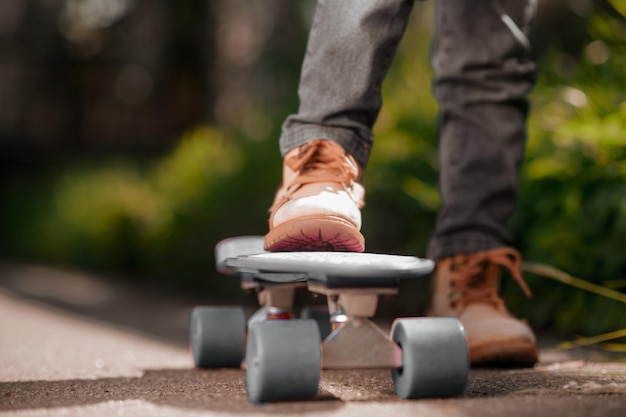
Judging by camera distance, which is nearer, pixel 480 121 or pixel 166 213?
pixel 480 121

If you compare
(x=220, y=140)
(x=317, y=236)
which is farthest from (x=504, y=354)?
(x=220, y=140)

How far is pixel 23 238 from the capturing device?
734cm

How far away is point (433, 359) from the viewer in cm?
126

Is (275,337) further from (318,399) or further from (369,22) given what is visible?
(369,22)

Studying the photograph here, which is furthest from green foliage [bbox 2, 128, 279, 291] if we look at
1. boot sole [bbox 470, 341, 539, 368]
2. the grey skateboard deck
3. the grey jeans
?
the grey skateboard deck

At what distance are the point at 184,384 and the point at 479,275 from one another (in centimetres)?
72

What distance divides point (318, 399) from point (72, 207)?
5.24 m

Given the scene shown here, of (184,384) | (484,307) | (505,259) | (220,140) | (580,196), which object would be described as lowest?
(184,384)

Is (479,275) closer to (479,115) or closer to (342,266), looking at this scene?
(479,115)

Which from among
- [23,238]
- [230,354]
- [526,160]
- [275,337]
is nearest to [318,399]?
[275,337]

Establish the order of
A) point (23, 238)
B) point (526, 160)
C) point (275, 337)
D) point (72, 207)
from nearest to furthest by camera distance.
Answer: point (275, 337) → point (526, 160) → point (72, 207) → point (23, 238)

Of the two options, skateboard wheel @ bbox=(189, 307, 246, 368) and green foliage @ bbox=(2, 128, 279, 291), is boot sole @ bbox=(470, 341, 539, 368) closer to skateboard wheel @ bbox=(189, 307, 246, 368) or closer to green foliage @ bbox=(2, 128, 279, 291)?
skateboard wheel @ bbox=(189, 307, 246, 368)

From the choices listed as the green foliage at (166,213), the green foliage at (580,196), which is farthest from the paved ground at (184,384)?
the green foliage at (166,213)

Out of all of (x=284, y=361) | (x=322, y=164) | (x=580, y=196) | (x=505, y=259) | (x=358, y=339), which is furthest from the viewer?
(x=580, y=196)
